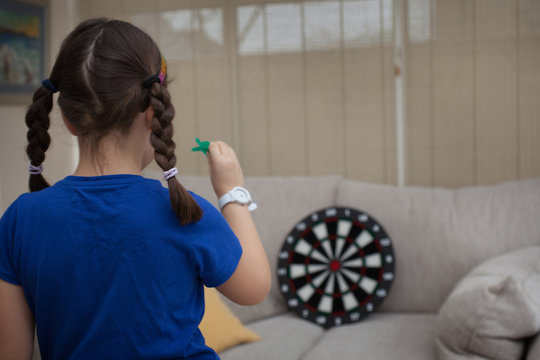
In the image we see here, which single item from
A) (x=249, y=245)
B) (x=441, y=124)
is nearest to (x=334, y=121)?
(x=441, y=124)

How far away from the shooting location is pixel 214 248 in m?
0.87

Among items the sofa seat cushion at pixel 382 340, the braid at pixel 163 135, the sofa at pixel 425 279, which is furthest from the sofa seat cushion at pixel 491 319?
the braid at pixel 163 135

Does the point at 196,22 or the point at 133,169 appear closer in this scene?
the point at 133,169

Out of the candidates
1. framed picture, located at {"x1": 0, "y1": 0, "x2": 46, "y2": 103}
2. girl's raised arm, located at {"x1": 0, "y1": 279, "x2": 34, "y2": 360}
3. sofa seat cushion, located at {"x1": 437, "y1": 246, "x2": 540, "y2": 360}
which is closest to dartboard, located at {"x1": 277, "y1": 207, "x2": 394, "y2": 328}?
sofa seat cushion, located at {"x1": 437, "y1": 246, "x2": 540, "y2": 360}

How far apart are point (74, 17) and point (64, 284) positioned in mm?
2925

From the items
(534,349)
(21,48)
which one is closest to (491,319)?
(534,349)

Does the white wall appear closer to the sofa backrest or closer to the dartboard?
the sofa backrest

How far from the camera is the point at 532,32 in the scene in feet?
8.68

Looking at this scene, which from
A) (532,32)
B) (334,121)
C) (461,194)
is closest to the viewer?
(461,194)

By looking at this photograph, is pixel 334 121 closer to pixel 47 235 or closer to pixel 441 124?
pixel 441 124

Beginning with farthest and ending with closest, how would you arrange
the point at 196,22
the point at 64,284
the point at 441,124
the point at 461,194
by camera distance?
the point at 196,22 → the point at 441,124 → the point at 461,194 → the point at 64,284

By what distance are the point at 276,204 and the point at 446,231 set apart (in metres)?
0.66

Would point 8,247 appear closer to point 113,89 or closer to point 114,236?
point 114,236

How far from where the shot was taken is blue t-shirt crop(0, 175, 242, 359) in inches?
33.1
